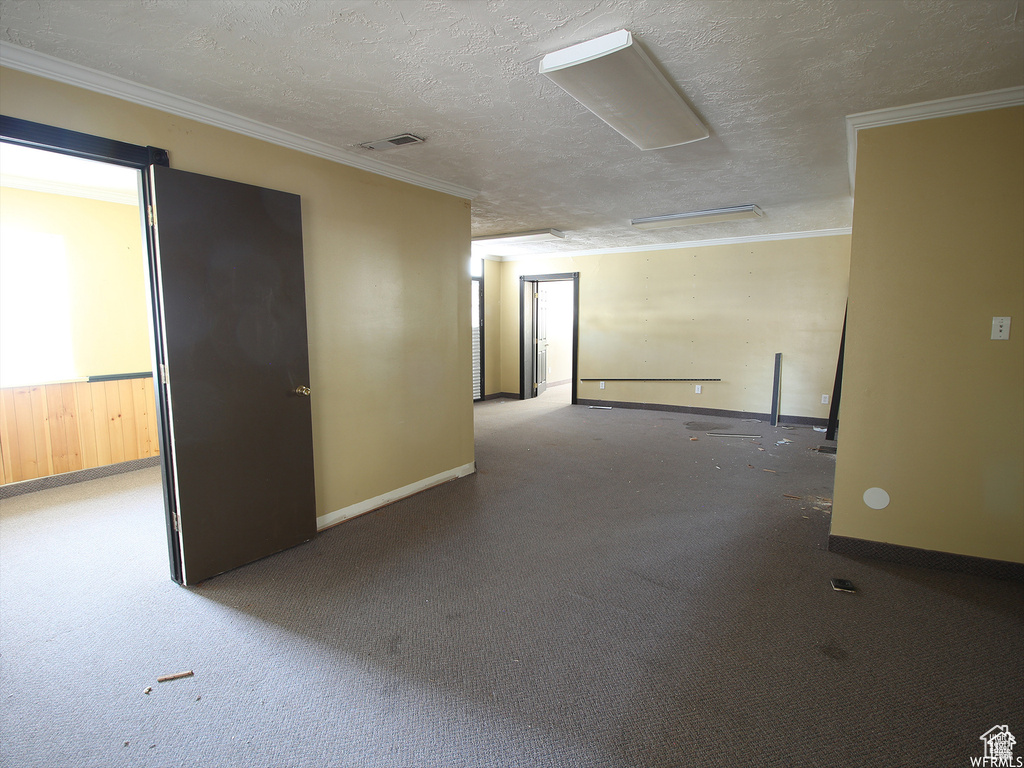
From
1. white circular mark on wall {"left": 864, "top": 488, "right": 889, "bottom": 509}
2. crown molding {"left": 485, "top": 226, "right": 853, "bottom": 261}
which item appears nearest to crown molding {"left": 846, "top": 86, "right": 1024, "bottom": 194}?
white circular mark on wall {"left": 864, "top": 488, "right": 889, "bottom": 509}

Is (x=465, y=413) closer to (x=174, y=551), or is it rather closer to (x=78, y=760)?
(x=174, y=551)

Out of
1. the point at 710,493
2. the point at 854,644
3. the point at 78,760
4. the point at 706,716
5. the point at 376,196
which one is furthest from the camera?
the point at 710,493

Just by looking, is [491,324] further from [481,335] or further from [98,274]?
[98,274]

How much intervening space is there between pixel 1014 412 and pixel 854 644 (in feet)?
5.14

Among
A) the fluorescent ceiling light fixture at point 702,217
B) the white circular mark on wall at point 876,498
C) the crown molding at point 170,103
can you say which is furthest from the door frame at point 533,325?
the white circular mark on wall at point 876,498

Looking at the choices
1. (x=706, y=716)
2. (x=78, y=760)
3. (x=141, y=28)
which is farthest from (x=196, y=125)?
(x=706, y=716)

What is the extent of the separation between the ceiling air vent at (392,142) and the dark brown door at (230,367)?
60 cm

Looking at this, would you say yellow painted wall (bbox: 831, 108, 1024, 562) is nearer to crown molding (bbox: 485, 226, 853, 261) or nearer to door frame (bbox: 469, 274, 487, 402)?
crown molding (bbox: 485, 226, 853, 261)

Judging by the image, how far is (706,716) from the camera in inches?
68.7

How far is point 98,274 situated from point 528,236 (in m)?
4.39

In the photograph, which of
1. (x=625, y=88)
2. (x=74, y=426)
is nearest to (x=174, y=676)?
(x=625, y=88)

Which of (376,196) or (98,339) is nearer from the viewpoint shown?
(376,196)

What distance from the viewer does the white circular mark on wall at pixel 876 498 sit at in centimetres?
287

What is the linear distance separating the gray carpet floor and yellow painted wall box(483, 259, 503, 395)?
4.97 m
